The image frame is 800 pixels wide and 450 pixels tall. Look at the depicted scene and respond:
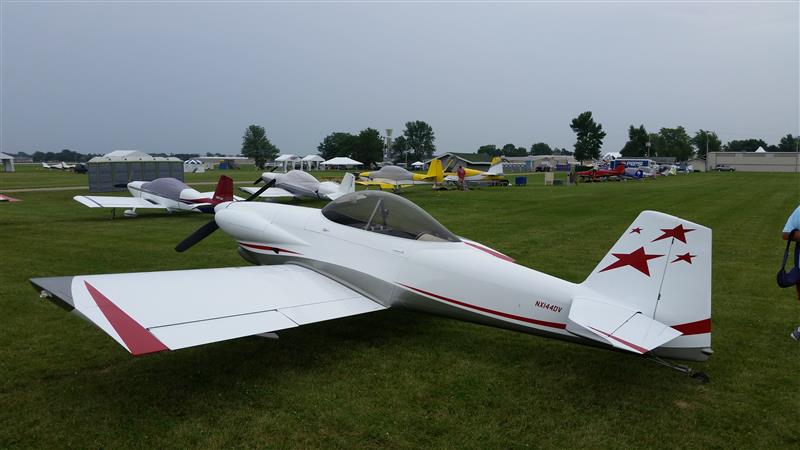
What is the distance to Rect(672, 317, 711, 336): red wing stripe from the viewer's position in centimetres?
386

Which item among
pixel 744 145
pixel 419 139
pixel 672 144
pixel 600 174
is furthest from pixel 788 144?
pixel 600 174

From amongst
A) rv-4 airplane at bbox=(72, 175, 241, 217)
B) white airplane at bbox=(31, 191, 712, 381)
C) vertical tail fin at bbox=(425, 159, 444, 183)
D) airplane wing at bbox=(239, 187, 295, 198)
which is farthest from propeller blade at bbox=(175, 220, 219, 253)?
vertical tail fin at bbox=(425, 159, 444, 183)

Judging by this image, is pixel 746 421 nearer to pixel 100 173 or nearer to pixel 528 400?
pixel 528 400

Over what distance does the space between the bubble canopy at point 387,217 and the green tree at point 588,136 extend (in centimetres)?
7333

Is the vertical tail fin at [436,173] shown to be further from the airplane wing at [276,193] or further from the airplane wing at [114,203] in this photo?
the airplane wing at [114,203]

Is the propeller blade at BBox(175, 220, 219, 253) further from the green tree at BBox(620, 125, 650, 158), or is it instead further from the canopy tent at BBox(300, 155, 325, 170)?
the green tree at BBox(620, 125, 650, 158)

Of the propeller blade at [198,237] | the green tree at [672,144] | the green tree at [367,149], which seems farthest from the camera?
the green tree at [672,144]

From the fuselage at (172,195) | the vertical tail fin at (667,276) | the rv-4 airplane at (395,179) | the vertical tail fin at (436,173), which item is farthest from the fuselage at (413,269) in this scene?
the vertical tail fin at (436,173)

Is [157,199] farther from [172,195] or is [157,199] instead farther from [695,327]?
[695,327]

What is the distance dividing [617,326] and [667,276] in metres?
0.65

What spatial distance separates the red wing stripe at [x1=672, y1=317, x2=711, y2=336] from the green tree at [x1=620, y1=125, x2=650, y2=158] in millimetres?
114326

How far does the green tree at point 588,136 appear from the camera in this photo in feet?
238

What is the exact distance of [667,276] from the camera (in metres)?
4.02

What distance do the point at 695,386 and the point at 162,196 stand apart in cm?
A: 1763
